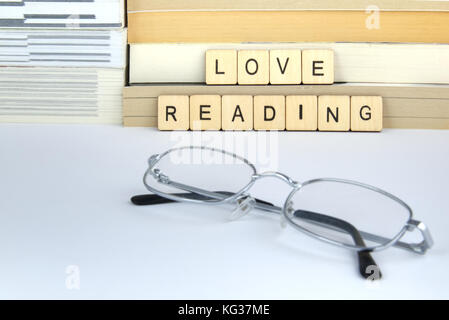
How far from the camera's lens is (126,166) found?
96 cm

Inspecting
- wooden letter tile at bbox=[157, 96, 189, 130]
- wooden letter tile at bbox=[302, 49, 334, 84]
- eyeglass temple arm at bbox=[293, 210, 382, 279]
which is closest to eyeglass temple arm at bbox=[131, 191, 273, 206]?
eyeglass temple arm at bbox=[293, 210, 382, 279]

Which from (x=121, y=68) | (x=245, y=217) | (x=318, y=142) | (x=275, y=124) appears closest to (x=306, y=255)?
(x=245, y=217)

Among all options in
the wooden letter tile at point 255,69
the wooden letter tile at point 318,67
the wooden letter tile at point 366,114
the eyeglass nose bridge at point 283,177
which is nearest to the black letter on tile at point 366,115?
the wooden letter tile at point 366,114

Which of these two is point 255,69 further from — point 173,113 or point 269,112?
point 173,113

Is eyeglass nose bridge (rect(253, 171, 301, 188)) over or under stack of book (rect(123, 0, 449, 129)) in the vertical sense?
under

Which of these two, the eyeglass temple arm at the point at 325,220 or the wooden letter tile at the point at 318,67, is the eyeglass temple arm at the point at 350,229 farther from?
the wooden letter tile at the point at 318,67

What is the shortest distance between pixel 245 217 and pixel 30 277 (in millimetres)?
289

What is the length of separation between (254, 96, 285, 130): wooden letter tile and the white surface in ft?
0.60

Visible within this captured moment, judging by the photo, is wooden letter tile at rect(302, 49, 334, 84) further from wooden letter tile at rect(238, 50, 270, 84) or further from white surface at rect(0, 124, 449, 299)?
white surface at rect(0, 124, 449, 299)

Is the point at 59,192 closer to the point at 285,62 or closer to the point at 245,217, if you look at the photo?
the point at 245,217

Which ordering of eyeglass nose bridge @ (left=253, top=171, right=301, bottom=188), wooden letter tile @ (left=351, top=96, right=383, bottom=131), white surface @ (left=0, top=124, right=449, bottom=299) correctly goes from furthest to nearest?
wooden letter tile @ (left=351, top=96, right=383, bottom=131) < eyeglass nose bridge @ (left=253, top=171, right=301, bottom=188) < white surface @ (left=0, top=124, right=449, bottom=299)

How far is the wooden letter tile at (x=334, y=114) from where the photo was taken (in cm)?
122

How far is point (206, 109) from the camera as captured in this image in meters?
1.24

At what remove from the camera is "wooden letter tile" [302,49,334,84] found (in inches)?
49.1
